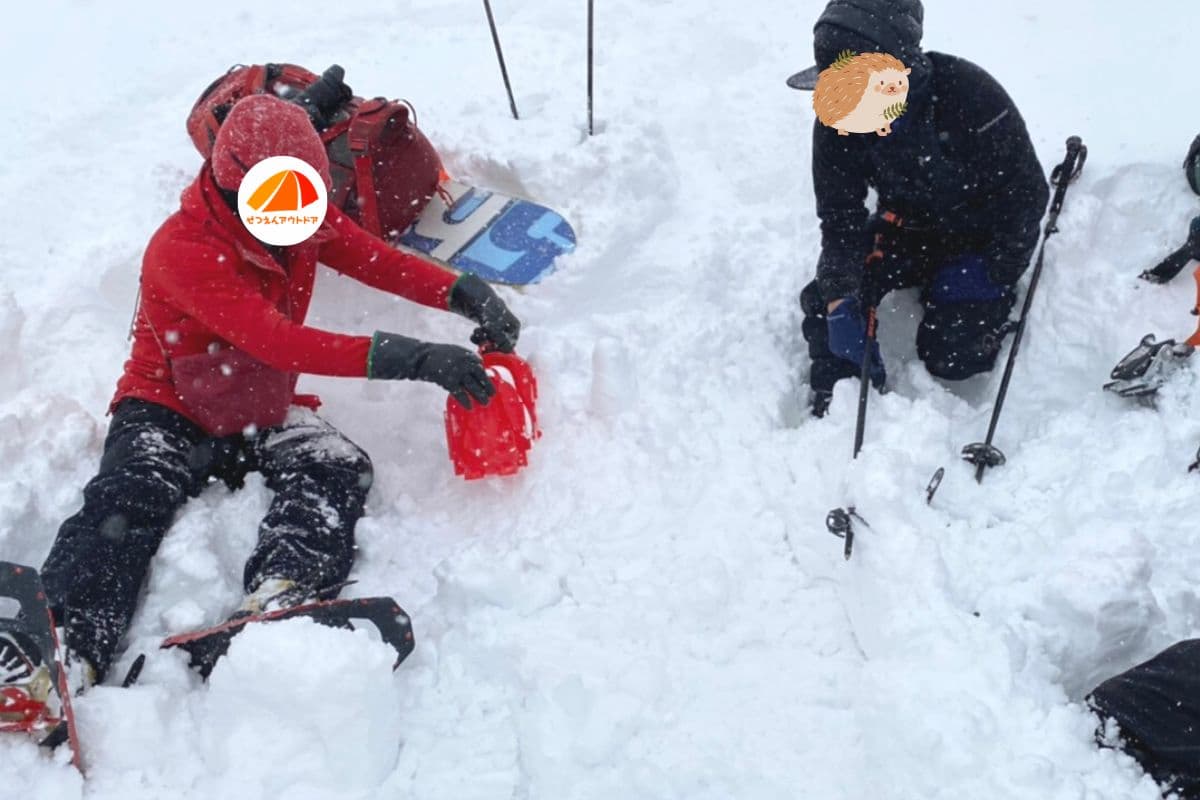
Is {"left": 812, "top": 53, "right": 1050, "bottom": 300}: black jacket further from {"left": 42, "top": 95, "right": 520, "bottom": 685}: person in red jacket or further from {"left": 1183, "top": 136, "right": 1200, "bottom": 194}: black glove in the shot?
{"left": 42, "top": 95, "right": 520, "bottom": 685}: person in red jacket

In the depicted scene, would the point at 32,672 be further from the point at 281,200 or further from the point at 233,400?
the point at 281,200

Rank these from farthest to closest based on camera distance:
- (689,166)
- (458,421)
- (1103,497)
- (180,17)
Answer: (180,17) → (689,166) → (458,421) → (1103,497)

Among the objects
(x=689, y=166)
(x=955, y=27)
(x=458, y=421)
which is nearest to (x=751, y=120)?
(x=689, y=166)

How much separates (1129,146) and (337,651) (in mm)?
3539

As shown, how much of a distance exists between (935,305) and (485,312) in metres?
1.63

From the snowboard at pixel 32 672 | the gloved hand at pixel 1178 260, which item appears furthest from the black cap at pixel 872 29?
the snowboard at pixel 32 672

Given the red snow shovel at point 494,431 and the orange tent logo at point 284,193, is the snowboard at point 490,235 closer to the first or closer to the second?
the red snow shovel at point 494,431

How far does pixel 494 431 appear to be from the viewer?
3215 millimetres

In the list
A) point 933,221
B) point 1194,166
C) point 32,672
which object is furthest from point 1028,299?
point 32,672

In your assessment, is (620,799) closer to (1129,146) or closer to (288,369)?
(288,369)

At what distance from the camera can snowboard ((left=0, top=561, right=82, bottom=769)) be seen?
2.32 meters

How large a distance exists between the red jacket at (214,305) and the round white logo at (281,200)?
0.19ft

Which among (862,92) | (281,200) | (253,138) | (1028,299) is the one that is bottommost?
(1028,299)

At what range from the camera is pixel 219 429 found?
10.8 ft
